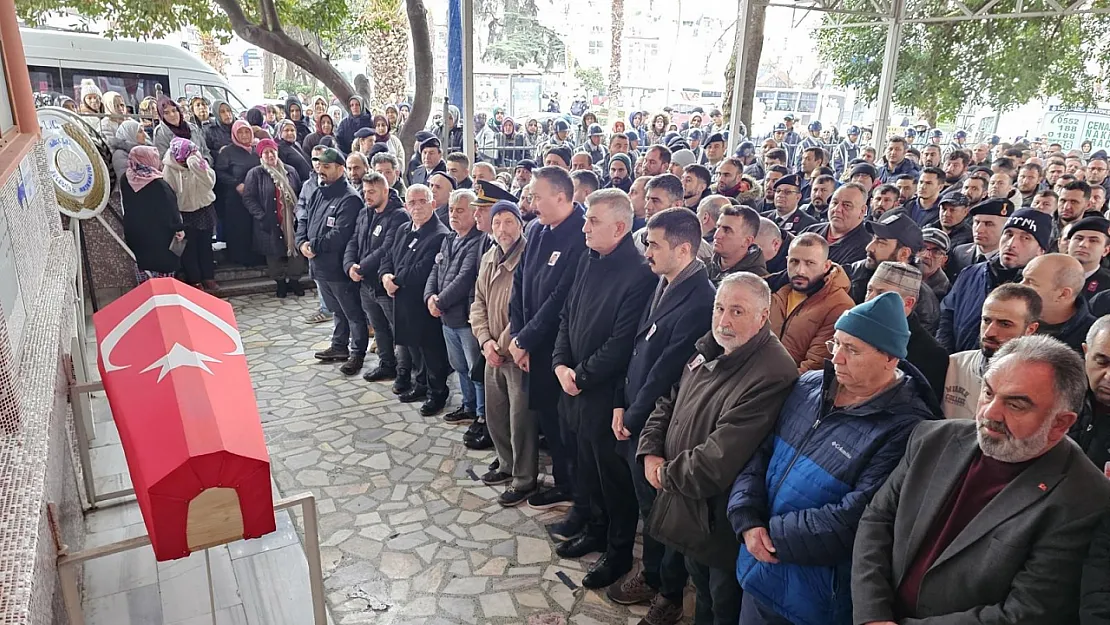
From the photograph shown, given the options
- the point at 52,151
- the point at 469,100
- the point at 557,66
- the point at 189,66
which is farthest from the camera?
the point at 557,66

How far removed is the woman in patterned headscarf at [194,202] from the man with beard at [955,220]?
25.7 ft

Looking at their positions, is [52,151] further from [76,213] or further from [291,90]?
[291,90]

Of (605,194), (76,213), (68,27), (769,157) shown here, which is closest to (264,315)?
(76,213)

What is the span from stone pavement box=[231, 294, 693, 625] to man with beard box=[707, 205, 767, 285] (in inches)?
73.7

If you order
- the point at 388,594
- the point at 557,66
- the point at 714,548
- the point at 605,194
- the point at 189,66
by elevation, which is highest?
the point at 557,66

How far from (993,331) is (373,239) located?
4.84m

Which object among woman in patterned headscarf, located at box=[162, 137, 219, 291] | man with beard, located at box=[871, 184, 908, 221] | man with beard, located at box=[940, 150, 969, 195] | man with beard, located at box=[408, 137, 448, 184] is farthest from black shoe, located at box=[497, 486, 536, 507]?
man with beard, located at box=[940, 150, 969, 195]

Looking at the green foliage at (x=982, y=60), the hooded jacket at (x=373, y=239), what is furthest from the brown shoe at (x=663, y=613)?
the green foliage at (x=982, y=60)

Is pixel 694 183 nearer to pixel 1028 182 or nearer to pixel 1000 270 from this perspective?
pixel 1000 270

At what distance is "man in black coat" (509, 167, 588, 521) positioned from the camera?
410 centimetres

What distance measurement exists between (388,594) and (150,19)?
9.84m

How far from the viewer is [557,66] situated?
34281mm

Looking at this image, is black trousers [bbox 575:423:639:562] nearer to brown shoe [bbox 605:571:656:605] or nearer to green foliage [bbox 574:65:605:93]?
brown shoe [bbox 605:571:656:605]

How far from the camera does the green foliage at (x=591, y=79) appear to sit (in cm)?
4262
